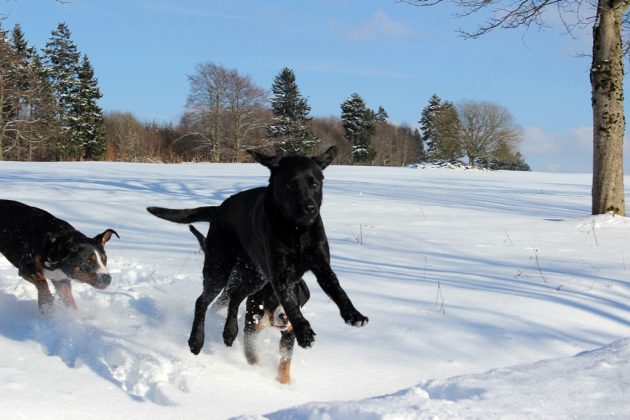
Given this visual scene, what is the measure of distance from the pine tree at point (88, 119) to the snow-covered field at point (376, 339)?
3865cm

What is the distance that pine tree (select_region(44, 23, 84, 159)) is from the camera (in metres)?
43.1

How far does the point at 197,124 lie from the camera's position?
49.0 metres

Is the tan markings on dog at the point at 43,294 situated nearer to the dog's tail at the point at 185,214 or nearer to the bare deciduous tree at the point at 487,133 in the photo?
the dog's tail at the point at 185,214

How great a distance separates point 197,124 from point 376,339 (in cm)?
4659

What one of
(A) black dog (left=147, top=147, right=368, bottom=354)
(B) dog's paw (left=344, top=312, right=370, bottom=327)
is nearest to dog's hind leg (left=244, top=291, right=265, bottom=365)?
(A) black dog (left=147, top=147, right=368, bottom=354)

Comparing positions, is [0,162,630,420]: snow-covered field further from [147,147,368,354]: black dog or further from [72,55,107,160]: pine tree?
[72,55,107,160]: pine tree

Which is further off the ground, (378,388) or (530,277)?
(530,277)

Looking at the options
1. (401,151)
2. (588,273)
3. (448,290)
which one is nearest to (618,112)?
(588,273)

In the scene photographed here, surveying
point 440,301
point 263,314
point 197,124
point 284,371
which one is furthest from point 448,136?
point 284,371

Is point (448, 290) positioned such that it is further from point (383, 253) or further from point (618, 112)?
point (618, 112)

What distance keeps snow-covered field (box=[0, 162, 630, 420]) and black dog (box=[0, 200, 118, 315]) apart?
0.78ft

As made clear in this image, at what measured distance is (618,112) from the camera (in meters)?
9.66

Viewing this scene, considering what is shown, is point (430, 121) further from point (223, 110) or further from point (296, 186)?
A: point (296, 186)

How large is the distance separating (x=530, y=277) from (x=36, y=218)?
470cm
